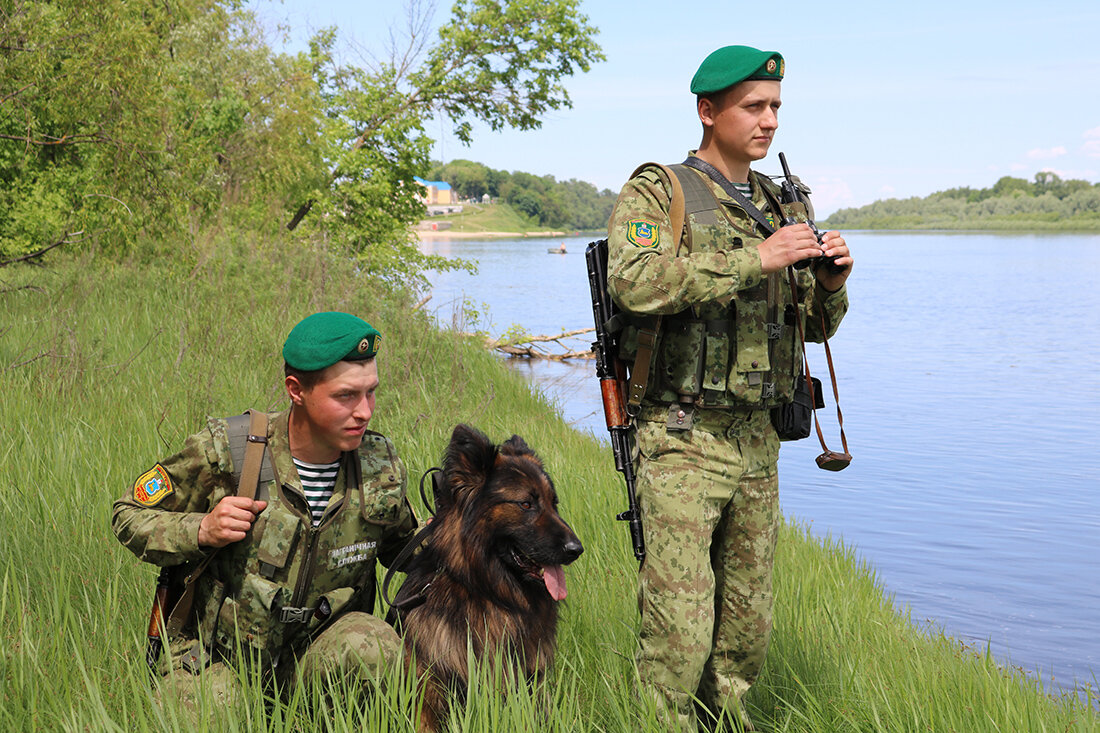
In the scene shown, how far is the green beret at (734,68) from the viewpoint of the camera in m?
3.16

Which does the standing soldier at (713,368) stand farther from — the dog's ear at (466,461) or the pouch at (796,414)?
the dog's ear at (466,461)

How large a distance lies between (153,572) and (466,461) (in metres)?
1.83

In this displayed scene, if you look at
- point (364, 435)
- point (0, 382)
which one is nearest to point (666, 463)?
point (364, 435)

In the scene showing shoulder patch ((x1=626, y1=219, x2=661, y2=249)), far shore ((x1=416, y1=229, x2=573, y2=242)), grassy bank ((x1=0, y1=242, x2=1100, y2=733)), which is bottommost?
far shore ((x1=416, y1=229, x2=573, y2=242))

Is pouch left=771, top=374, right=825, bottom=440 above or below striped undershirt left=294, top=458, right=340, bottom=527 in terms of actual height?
above

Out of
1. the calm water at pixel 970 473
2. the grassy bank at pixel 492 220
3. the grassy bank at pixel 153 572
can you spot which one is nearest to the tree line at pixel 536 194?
the grassy bank at pixel 492 220

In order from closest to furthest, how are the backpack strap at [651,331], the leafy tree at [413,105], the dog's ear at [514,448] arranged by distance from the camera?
the dog's ear at [514,448], the backpack strap at [651,331], the leafy tree at [413,105]

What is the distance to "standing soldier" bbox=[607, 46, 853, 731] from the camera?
3.01m

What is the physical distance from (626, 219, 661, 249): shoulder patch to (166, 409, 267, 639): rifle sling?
1.35 meters

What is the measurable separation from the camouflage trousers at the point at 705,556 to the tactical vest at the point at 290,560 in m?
0.93

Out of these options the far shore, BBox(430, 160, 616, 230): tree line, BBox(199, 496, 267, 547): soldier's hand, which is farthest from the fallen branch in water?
the far shore

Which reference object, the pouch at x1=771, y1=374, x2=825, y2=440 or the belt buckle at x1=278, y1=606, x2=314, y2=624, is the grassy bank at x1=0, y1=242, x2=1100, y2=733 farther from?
the pouch at x1=771, y1=374, x2=825, y2=440

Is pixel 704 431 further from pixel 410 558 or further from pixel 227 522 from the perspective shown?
pixel 227 522

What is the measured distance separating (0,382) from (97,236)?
9.75 ft
